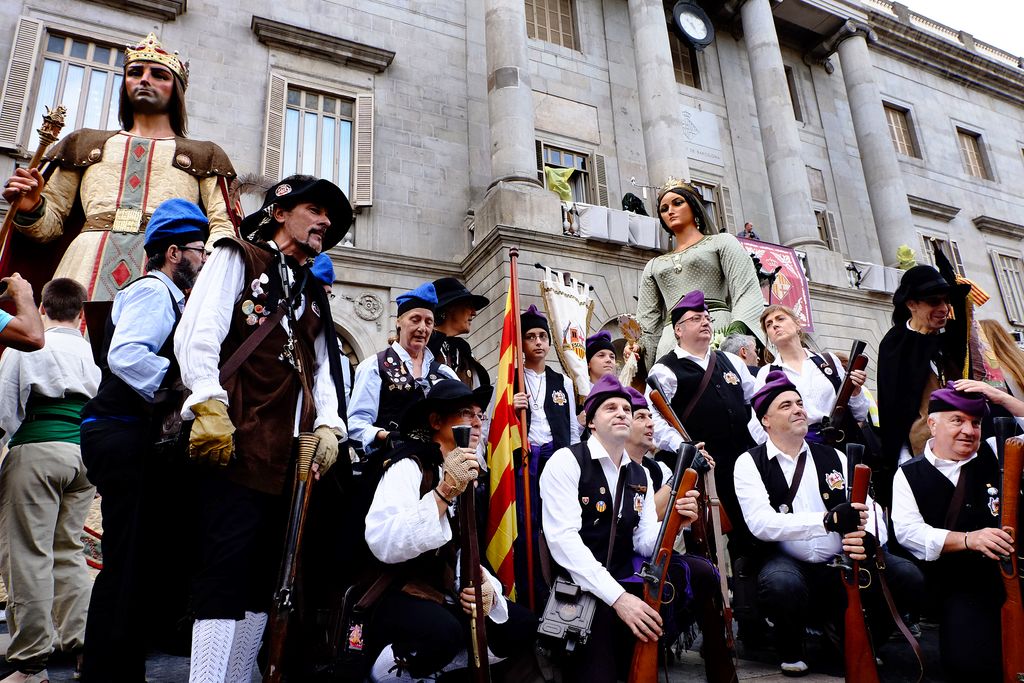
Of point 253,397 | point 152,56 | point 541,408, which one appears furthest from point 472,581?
point 152,56

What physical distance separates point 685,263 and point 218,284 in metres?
4.05

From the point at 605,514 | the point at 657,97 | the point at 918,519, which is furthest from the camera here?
the point at 657,97

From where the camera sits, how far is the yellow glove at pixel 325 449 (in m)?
2.77

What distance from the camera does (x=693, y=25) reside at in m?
17.7

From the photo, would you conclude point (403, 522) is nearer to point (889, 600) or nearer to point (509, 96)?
point (889, 600)

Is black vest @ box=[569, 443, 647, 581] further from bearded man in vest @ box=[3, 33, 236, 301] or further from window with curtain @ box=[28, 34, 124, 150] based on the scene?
window with curtain @ box=[28, 34, 124, 150]

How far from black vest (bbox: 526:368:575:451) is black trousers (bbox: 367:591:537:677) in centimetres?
201

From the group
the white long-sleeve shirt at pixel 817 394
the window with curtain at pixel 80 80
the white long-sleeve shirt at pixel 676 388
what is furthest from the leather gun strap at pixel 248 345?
the window with curtain at pixel 80 80

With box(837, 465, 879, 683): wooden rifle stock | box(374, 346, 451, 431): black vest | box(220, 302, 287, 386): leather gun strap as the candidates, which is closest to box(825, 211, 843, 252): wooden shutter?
box(837, 465, 879, 683): wooden rifle stock

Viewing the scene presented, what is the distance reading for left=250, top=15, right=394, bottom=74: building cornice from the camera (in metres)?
12.7

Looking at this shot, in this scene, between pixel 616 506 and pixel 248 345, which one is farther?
pixel 616 506

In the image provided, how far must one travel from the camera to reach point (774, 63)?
56.1 feet

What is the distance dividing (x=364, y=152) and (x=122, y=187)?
28.3 feet

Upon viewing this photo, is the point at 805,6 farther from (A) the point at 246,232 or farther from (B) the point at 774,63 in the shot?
(A) the point at 246,232
